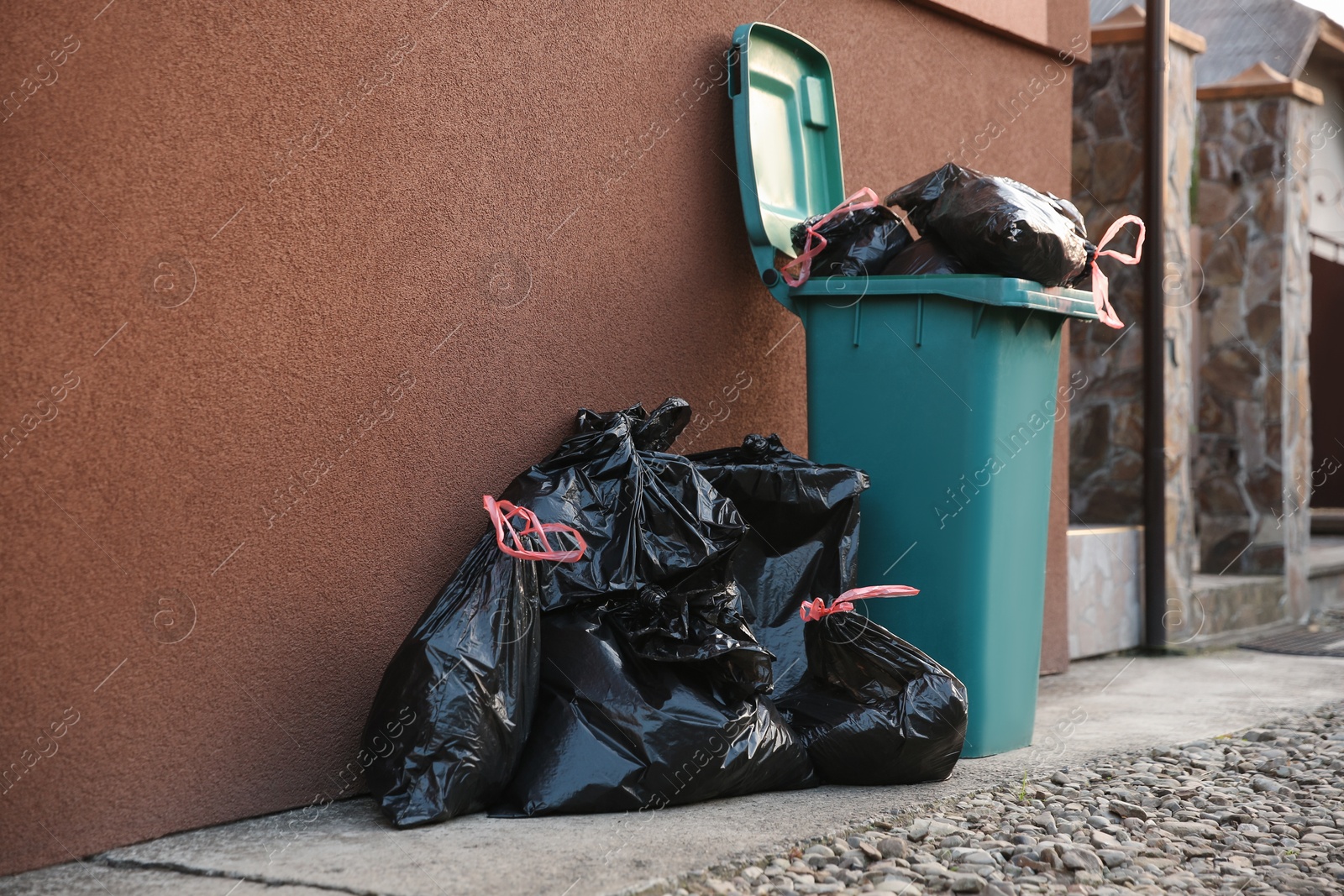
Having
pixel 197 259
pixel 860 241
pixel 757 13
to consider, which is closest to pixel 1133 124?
pixel 757 13

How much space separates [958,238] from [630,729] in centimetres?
146

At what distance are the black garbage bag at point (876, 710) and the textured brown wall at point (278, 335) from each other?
34.8 inches

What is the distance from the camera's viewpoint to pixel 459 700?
2459 millimetres

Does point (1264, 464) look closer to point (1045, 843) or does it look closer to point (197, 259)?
point (1045, 843)

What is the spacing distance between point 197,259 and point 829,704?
1659mm

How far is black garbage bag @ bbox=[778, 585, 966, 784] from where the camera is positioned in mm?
2777

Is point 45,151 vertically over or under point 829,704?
over

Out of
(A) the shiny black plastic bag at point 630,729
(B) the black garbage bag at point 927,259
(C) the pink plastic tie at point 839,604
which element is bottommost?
(A) the shiny black plastic bag at point 630,729

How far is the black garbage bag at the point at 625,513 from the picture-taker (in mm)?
2721

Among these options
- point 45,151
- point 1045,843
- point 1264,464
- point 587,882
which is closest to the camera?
point 587,882

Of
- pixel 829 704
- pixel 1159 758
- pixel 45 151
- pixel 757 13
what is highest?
pixel 757 13

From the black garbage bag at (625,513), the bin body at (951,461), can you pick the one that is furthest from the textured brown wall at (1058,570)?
the black garbage bag at (625,513)

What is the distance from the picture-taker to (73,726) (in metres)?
2.28

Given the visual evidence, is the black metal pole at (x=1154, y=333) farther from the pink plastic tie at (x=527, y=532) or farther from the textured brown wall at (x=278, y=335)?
the pink plastic tie at (x=527, y=532)
